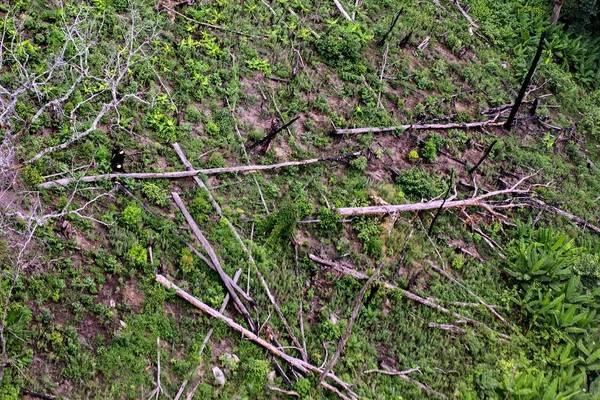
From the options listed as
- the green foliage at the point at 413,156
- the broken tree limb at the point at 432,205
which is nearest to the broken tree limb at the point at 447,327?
the broken tree limb at the point at 432,205

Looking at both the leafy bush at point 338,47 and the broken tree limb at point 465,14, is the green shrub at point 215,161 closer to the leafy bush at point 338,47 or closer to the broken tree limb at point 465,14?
the leafy bush at point 338,47

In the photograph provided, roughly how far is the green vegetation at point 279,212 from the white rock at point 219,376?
0.07 metres

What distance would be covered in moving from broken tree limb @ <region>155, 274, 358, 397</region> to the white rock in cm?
57

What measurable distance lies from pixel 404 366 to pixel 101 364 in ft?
12.9

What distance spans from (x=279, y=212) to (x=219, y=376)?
101 inches

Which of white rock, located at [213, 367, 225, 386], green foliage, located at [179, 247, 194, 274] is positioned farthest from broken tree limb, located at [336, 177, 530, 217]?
white rock, located at [213, 367, 225, 386]

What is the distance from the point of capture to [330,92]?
417 inches

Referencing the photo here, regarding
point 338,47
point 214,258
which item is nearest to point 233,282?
point 214,258

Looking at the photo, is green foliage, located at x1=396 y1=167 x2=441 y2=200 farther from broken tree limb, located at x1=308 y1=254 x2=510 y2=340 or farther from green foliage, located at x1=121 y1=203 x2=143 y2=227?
green foliage, located at x1=121 y1=203 x2=143 y2=227

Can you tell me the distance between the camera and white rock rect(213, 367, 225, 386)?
6547 mm

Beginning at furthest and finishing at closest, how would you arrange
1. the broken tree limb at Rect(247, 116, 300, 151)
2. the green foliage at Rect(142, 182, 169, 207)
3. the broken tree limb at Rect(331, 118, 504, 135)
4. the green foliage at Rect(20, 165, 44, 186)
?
1. the broken tree limb at Rect(331, 118, 504, 135)
2. the broken tree limb at Rect(247, 116, 300, 151)
3. the green foliage at Rect(142, 182, 169, 207)
4. the green foliage at Rect(20, 165, 44, 186)

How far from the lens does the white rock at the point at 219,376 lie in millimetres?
6547

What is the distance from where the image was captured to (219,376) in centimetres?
659

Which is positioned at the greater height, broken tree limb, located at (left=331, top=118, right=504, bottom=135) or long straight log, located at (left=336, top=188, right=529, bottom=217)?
broken tree limb, located at (left=331, top=118, right=504, bottom=135)
